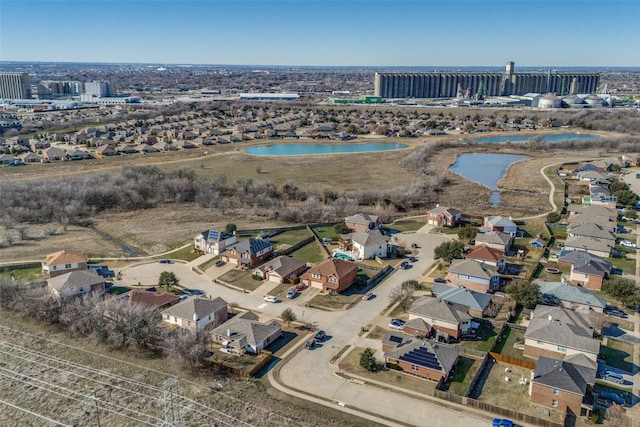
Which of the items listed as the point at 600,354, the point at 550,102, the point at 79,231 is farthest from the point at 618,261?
the point at 550,102

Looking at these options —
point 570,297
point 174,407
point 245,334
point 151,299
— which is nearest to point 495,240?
point 570,297

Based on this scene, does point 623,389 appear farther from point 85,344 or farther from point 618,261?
point 85,344

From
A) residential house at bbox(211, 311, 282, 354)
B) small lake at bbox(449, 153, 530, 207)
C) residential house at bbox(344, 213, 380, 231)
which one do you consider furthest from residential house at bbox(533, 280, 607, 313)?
small lake at bbox(449, 153, 530, 207)

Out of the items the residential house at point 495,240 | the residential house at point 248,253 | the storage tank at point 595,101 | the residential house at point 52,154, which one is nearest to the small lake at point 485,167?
the residential house at point 495,240

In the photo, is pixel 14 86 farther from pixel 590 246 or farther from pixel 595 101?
pixel 595 101

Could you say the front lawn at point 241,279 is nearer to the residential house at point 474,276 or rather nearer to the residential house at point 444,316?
the residential house at point 444,316

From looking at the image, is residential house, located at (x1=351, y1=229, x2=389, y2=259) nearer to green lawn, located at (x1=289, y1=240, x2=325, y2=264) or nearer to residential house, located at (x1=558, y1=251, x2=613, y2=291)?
green lawn, located at (x1=289, y1=240, x2=325, y2=264)
